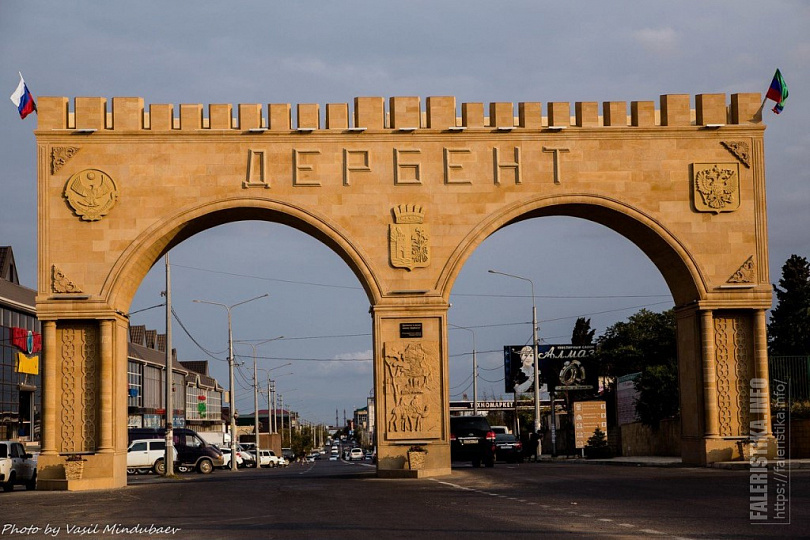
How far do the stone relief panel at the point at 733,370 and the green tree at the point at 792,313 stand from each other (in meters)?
19.3

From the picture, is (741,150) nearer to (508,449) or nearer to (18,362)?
(508,449)

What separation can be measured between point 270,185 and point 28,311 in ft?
146

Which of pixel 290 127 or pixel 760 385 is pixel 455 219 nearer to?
pixel 290 127

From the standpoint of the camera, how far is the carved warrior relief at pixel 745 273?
86.5 feet

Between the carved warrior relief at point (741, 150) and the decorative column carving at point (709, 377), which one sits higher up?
the carved warrior relief at point (741, 150)

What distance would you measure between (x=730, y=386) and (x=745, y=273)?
2.72 metres

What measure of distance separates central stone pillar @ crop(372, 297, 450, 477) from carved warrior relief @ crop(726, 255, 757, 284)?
6.96 meters

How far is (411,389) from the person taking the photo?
25.7 meters

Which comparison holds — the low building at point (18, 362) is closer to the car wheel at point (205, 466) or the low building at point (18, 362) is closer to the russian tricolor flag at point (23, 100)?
the car wheel at point (205, 466)

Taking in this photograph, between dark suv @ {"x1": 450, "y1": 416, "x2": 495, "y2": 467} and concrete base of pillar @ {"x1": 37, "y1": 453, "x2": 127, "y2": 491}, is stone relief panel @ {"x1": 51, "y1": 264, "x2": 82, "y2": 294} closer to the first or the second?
concrete base of pillar @ {"x1": 37, "y1": 453, "x2": 127, "y2": 491}

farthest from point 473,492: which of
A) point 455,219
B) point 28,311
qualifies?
point 28,311

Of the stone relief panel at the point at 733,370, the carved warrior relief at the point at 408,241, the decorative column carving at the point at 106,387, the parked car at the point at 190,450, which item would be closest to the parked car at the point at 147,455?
the parked car at the point at 190,450

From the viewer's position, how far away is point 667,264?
27.3m

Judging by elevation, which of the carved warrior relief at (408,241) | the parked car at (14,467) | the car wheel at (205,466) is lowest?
the car wheel at (205,466)
